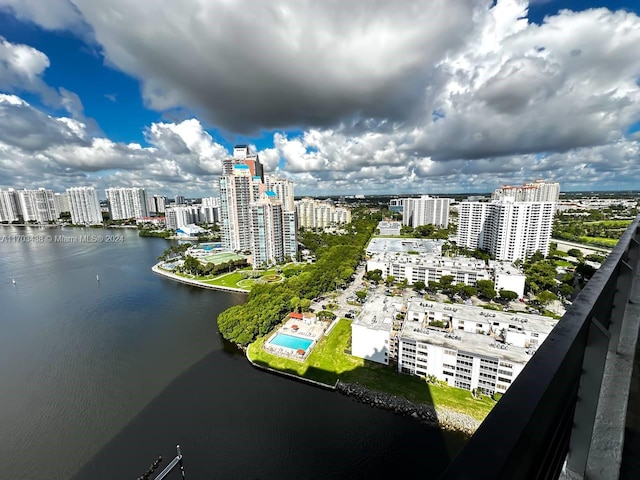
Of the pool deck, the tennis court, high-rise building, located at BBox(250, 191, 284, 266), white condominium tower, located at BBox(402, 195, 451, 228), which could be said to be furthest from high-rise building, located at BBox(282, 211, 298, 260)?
white condominium tower, located at BBox(402, 195, 451, 228)

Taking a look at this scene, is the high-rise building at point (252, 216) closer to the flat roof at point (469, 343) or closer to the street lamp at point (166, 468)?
the flat roof at point (469, 343)

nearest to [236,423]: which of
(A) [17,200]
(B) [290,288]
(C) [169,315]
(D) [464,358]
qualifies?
(D) [464,358]

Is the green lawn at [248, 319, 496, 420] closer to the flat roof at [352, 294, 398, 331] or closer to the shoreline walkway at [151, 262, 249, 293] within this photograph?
the flat roof at [352, 294, 398, 331]

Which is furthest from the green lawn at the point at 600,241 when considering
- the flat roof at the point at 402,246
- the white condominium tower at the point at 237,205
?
the white condominium tower at the point at 237,205

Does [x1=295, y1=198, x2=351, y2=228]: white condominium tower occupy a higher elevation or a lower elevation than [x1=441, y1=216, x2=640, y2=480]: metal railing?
lower

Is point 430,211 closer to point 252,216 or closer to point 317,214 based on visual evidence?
point 317,214

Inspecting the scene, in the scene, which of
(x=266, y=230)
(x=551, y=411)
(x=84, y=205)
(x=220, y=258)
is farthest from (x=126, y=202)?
(x=551, y=411)

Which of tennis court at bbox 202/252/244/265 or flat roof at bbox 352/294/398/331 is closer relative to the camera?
flat roof at bbox 352/294/398/331

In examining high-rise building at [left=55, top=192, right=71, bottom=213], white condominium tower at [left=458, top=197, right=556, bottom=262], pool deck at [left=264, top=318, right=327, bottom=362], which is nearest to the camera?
pool deck at [left=264, top=318, right=327, bottom=362]
